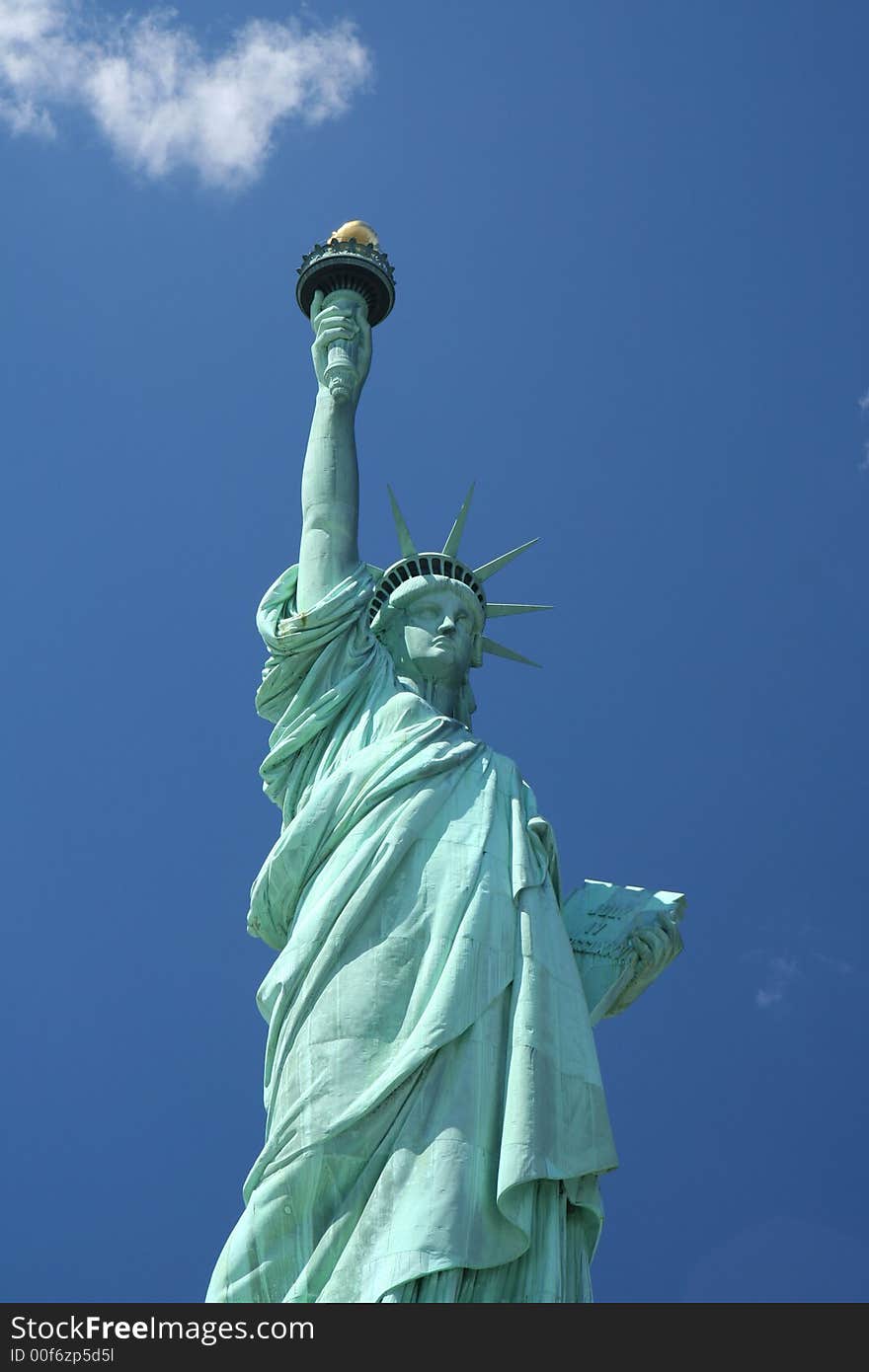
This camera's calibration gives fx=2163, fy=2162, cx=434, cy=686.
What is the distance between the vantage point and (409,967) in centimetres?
1617

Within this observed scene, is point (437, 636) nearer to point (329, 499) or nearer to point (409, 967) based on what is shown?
point (329, 499)

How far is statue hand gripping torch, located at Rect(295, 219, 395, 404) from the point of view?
69.3ft

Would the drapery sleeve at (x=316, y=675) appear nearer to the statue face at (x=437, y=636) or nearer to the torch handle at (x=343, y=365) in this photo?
the statue face at (x=437, y=636)

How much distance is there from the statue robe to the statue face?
68 centimetres

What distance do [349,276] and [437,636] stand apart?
411 centimetres

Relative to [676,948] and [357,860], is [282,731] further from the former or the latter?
[676,948]

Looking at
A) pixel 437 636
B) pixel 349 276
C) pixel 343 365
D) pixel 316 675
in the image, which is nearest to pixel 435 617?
pixel 437 636

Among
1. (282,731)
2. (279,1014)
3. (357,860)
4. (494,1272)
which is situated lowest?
(494,1272)

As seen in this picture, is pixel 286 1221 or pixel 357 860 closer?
pixel 286 1221

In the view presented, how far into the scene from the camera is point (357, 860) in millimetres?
16672

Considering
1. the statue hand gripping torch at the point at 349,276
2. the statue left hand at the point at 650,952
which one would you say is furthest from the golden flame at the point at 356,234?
the statue left hand at the point at 650,952

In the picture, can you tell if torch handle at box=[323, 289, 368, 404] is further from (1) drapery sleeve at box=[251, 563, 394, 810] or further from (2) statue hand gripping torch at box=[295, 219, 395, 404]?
(1) drapery sleeve at box=[251, 563, 394, 810]
